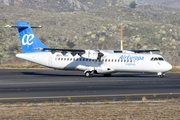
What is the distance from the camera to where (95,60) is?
29.8m

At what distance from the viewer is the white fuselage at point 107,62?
89.6ft

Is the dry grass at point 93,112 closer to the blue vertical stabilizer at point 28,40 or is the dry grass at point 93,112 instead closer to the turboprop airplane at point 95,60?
the turboprop airplane at point 95,60

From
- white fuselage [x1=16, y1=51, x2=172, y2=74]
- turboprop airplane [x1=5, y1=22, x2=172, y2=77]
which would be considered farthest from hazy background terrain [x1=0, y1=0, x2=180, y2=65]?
white fuselage [x1=16, y1=51, x2=172, y2=74]

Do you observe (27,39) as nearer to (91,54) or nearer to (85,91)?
(91,54)

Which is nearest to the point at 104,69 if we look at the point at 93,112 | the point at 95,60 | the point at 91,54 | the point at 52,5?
the point at 95,60

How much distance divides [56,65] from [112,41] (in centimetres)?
5282

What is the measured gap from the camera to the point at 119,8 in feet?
392

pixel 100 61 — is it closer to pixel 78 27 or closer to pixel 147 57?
pixel 147 57

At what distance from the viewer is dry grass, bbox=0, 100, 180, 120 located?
9.66 m

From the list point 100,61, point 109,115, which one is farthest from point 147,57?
point 109,115

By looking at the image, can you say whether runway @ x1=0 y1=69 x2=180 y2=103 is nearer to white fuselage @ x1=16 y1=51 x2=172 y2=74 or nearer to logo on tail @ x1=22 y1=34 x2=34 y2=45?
white fuselage @ x1=16 y1=51 x2=172 y2=74

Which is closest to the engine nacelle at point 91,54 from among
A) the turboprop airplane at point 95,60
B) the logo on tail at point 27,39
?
the turboprop airplane at point 95,60

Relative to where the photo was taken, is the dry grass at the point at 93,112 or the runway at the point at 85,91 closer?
the dry grass at the point at 93,112

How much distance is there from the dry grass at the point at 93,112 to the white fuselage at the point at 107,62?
15.3 meters
